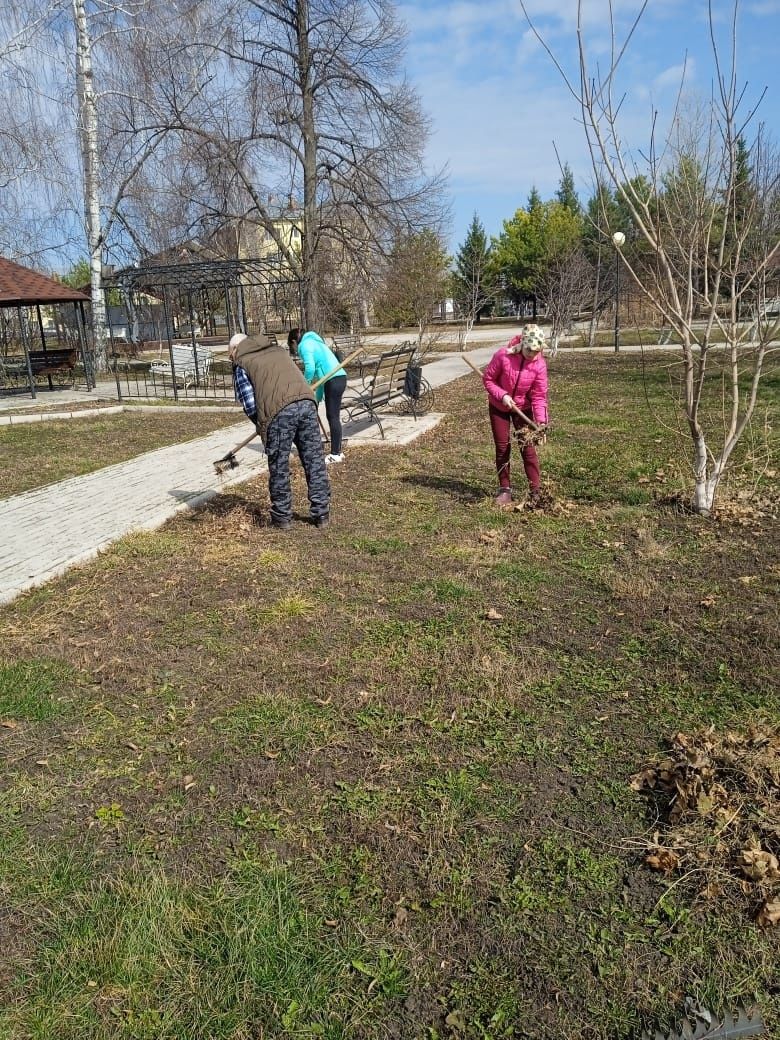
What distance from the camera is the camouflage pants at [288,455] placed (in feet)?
19.2

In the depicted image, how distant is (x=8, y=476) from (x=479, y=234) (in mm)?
47061

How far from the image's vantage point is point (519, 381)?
6.41 metres

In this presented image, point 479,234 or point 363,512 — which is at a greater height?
point 479,234

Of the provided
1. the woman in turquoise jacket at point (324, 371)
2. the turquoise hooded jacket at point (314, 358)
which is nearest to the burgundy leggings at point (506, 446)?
the woman in turquoise jacket at point (324, 371)

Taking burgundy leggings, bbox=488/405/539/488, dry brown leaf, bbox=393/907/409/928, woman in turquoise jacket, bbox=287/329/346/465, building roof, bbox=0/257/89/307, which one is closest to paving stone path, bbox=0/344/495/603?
woman in turquoise jacket, bbox=287/329/346/465

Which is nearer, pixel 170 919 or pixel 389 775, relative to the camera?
pixel 170 919

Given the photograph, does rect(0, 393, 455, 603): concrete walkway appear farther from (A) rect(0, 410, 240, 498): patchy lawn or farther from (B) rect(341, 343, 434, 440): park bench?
(B) rect(341, 343, 434, 440): park bench

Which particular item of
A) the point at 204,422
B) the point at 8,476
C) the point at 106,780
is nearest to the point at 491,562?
the point at 106,780

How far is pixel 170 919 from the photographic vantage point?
90.7 inches

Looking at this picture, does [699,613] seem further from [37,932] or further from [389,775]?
[37,932]

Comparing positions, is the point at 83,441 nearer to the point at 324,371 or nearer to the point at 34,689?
the point at 324,371

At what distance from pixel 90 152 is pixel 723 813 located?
2111 centimetres

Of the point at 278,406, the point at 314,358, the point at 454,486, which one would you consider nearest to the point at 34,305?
the point at 314,358

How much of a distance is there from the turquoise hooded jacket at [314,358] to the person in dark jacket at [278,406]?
2.34 meters
